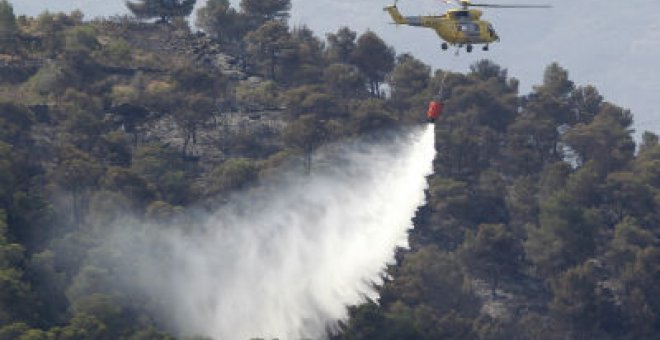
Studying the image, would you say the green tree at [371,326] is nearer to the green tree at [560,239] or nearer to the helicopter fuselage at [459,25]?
the helicopter fuselage at [459,25]

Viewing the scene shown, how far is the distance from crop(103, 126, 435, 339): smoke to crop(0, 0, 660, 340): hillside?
2.28 m

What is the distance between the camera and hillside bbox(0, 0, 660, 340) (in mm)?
140000

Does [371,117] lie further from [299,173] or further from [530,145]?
[530,145]

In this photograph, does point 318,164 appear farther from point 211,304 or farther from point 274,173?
point 211,304

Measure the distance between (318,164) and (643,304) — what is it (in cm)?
3273

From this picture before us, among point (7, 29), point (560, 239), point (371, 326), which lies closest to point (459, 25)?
point (371, 326)

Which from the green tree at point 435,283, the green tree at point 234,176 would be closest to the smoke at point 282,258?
the green tree at point 435,283

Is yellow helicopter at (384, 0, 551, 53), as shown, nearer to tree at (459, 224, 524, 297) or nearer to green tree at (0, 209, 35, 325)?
green tree at (0, 209, 35, 325)

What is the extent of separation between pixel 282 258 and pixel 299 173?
23304 millimetres

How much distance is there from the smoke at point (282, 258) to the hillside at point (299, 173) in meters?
2.28

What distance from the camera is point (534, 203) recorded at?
183 m

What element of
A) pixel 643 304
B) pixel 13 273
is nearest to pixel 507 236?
pixel 643 304

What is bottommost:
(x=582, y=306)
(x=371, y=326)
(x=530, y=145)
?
(x=582, y=306)

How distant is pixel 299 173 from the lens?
556 ft
